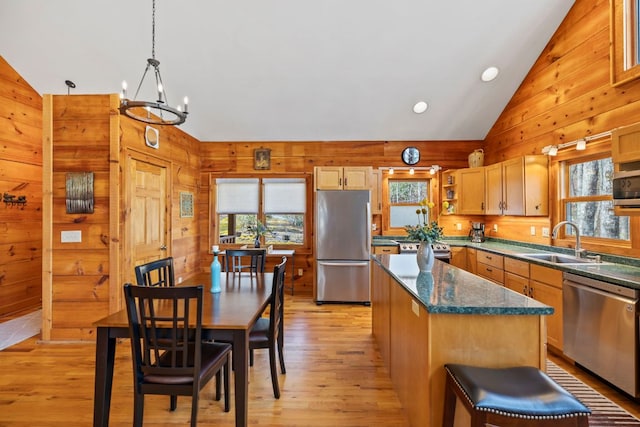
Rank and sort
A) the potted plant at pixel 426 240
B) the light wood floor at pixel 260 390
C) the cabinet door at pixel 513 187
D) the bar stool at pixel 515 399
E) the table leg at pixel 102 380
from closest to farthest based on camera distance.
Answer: the bar stool at pixel 515 399
the table leg at pixel 102 380
the light wood floor at pixel 260 390
the potted plant at pixel 426 240
the cabinet door at pixel 513 187

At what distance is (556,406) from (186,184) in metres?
4.81

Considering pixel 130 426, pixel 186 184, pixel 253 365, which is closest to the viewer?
pixel 130 426

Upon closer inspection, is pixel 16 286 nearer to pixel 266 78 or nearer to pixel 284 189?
pixel 284 189

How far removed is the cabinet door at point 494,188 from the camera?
425 cm

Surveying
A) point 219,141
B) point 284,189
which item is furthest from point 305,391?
point 219,141

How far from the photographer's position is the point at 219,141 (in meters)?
5.23

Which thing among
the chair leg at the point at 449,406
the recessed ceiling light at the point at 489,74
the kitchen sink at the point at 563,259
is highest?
the recessed ceiling light at the point at 489,74

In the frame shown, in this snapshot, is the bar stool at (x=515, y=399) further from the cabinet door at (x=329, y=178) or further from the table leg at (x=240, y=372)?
the cabinet door at (x=329, y=178)

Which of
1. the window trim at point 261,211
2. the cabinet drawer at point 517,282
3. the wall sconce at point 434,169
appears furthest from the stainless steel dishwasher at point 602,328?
the window trim at point 261,211

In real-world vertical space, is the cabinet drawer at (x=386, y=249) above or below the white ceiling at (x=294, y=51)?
below

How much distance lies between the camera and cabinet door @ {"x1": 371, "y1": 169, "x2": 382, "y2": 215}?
5.00m

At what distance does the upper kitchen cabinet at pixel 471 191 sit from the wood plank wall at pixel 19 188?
636 centimetres

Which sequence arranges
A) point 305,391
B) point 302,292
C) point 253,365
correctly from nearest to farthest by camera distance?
point 305,391 < point 253,365 < point 302,292

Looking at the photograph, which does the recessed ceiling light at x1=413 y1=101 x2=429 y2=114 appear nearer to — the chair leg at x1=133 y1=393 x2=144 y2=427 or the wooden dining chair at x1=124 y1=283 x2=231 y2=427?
the wooden dining chair at x1=124 y1=283 x2=231 y2=427
